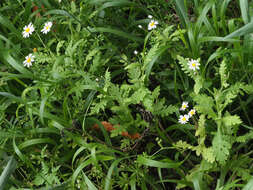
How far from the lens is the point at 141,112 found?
2.11 metres

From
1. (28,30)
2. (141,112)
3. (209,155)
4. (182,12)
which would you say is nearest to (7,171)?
(141,112)

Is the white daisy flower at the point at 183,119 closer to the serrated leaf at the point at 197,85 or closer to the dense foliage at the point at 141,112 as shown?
the dense foliage at the point at 141,112

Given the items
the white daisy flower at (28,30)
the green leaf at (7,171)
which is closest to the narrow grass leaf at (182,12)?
the white daisy flower at (28,30)

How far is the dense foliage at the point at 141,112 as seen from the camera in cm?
190

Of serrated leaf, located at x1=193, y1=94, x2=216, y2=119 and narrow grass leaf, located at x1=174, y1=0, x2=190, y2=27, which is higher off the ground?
narrow grass leaf, located at x1=174, y1=0, x2=190, y2=27

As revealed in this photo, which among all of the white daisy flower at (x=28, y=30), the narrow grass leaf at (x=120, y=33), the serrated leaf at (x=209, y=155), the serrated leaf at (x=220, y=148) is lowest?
the serrated leaf at (x=209, y=155)

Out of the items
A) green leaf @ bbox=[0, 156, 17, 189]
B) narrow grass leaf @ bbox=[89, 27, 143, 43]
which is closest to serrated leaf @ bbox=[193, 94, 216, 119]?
narrow grass leaf @ bbox=[89, 27, 143, 43]

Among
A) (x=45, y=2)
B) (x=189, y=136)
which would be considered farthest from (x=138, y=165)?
(x=45, y=2)

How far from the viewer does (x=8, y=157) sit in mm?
2221

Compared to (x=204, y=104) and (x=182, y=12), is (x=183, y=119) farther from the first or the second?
(x=182, y=12)

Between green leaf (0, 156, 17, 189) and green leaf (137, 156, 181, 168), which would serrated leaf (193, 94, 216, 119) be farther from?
green leaf (0, 156, 17, 189)

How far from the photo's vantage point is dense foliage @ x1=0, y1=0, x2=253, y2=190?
190cm

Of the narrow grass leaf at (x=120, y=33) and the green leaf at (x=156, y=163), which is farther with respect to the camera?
the narrow grass leaf at (x=120, y=33)

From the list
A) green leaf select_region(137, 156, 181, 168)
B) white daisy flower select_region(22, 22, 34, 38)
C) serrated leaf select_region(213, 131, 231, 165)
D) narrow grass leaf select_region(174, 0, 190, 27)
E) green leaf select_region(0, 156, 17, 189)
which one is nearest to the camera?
serrated leaf select_region(213, 131, 231, 165)
